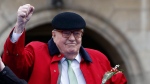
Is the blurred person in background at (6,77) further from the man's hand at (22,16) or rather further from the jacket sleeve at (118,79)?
the jacket sleeve at (118,79)

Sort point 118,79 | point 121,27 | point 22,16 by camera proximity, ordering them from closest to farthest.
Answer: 1. point 22,16
2. point 118,79
3. point 121,27

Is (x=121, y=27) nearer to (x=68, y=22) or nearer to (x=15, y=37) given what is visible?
(x=68, y=22)

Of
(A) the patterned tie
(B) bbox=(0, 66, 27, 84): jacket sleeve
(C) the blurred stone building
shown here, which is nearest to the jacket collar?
(A) the patterned tie

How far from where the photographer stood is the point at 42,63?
468 cm

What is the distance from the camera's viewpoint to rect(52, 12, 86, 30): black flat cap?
4672 millimetres

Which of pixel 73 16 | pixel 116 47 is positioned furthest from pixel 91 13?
pixel 73 16

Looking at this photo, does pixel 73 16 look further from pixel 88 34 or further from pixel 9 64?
pixel 88 34

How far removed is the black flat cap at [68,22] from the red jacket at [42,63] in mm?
139

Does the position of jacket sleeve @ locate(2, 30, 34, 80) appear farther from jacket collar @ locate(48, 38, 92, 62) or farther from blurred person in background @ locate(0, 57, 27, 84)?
blurred person in background @ locate(0, 57, 27, 84)

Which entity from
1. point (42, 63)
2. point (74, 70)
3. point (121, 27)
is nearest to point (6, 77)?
point (42, 63)

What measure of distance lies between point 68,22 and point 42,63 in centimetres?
31

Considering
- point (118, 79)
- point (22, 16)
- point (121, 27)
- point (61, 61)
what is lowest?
point (121, 27)

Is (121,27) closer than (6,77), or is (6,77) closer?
(6,77)

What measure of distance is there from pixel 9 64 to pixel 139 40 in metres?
4.70
